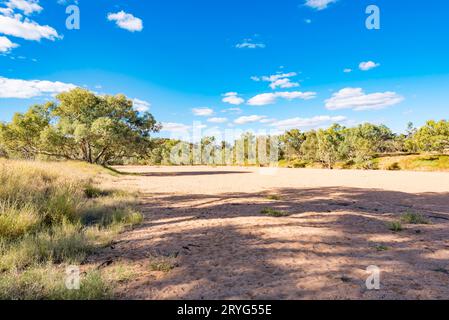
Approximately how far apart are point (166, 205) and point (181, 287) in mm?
7535

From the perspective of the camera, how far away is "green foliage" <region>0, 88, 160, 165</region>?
30.4 meters

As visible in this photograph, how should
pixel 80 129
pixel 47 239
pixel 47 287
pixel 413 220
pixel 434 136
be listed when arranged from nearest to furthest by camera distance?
pixel 47 287 → pixel 47 239 → pixel 413 220 → pixel 80 129 → pixel 434 136

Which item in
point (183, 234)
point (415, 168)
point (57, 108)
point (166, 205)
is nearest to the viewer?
point (183, 234)

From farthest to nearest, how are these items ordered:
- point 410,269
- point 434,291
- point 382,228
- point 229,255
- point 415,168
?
point 415,168, point 382,228, point 229,255, point 410,269, point 434,291

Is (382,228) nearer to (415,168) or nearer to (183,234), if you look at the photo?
(183,234)

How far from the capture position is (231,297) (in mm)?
3504

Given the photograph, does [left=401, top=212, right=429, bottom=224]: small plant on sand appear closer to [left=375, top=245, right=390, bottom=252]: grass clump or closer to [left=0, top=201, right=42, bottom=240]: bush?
[left=375, top=245, right=390, bottom=252]: grass clump

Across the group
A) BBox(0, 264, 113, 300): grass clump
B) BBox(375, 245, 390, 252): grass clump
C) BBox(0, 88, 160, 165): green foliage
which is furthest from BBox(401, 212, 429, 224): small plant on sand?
BBox(0, 88, 160, 165): green foliage

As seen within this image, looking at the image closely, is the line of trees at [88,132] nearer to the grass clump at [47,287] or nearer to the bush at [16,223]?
the bush at [16,223]

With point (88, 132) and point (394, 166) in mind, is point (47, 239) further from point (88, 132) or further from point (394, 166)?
point (394, 166)

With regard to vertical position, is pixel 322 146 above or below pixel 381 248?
above

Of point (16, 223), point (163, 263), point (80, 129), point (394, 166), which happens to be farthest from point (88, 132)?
point (394, 166)

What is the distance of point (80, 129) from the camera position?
29109 millimetres
